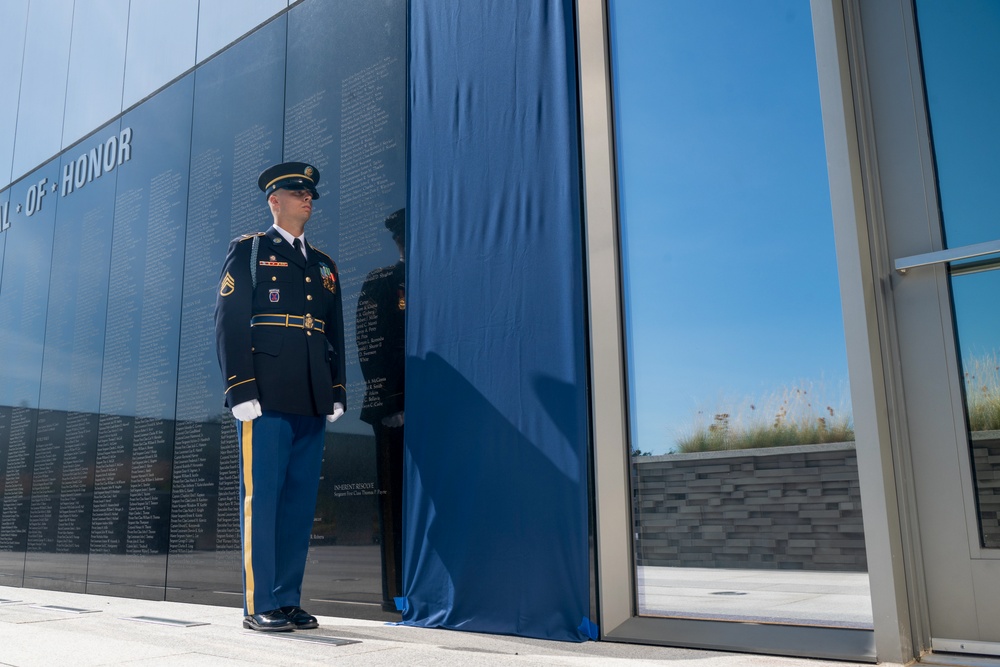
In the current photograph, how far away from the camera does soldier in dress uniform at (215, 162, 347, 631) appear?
325 cm

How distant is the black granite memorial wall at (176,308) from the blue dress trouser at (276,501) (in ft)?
1.56

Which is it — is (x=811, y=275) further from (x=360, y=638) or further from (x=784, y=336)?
(x=360, y=638)

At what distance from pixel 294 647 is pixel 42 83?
6.62 metres

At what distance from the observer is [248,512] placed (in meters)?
3.26

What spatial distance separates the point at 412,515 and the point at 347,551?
523 millimetres

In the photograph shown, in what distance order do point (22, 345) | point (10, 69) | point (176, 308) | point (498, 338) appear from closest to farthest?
point (498, 338) < point (176, 308) < point (22, 345) < point (10, 69)

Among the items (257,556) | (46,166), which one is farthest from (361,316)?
(46,166)

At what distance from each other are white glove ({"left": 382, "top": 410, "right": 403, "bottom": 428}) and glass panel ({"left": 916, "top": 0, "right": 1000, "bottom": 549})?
218 cm

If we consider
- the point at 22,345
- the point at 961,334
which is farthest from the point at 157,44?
the point at 961,334

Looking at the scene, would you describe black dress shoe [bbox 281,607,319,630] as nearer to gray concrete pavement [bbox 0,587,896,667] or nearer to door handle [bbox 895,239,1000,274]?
gray concrete pavement [bbox 0,587,896,667]

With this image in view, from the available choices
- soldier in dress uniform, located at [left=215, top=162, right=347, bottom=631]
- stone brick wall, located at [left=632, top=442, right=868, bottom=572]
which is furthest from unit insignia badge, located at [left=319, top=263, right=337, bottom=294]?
stone brick wall, located at [left=632, top=442, right=868, bottom=572]

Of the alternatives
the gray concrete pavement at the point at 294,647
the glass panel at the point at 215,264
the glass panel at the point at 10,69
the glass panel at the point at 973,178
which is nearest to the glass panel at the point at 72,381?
the glass panel at the point at 215,264

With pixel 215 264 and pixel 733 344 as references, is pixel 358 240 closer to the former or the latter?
pixel 215 264

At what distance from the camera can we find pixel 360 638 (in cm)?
308
